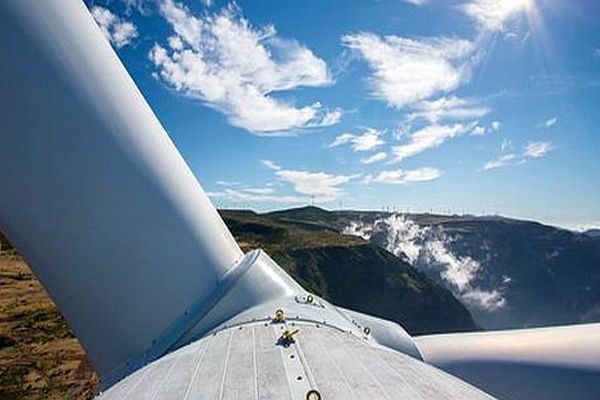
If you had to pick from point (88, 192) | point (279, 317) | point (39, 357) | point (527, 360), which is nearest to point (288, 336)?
point (279, 317)

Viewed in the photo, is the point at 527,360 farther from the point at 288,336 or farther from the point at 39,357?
the point at 39,357

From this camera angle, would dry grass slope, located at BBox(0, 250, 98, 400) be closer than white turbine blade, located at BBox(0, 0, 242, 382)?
No

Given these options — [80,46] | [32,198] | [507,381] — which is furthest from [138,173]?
[507,381]

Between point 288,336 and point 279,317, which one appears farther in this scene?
point 279,317

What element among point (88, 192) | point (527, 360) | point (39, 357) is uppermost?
point (88, 192)

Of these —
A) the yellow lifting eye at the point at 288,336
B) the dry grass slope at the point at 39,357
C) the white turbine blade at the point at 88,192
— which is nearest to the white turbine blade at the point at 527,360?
the yellow lifting eye at the point at 288,336

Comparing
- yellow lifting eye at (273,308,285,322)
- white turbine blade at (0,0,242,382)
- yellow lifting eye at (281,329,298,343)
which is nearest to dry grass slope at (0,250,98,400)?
white turbine blade at (0,0,242,382)

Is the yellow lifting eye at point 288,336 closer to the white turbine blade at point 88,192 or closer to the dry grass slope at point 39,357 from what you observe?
the white turbine blade at point 88,192

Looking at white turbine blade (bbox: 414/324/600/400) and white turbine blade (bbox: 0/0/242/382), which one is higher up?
white turbine blade (bbox: 0/0/242/382)

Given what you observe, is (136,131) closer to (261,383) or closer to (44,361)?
(261,383)

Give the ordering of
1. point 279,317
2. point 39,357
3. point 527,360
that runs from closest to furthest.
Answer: point 279,317 → point 527,360 → point 39,357

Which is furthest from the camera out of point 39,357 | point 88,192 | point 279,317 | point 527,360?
point 39,357

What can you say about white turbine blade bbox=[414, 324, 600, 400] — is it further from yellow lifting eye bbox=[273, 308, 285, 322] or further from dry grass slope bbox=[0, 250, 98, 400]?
dry grass slope bbox=[0, 250, 98, 400]
